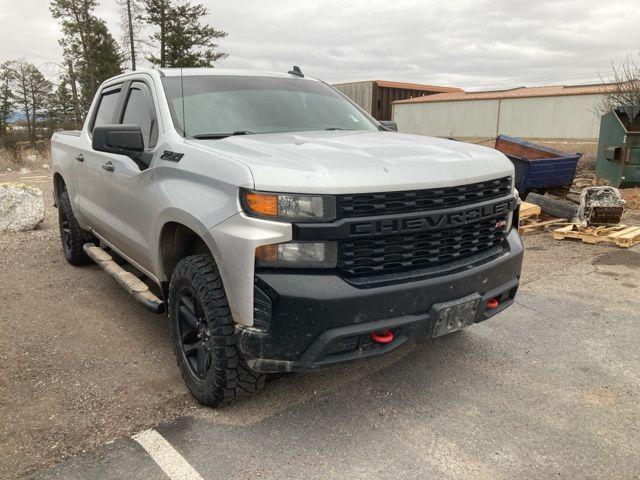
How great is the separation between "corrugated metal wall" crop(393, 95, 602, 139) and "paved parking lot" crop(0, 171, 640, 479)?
28292 millimetres

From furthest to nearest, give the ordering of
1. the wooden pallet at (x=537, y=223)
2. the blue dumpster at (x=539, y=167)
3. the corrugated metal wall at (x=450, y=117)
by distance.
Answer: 1. the corrugated metal wall at (x=450, y=117)
2. the blue dumpster at (x=539, y=167)
3. the wooden pallet at (x=537, y=223)

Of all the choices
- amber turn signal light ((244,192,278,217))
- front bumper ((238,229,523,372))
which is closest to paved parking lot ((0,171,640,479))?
front bumper ((238,229,523,372))

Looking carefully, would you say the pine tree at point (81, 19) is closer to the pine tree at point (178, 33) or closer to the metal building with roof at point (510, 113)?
the pine tree at point (178, 33)

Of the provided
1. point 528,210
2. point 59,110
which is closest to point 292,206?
point 528,210

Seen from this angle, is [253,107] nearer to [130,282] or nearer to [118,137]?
[118,137]

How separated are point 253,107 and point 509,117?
1333 inches

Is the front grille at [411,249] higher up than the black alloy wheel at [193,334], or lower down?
higher up

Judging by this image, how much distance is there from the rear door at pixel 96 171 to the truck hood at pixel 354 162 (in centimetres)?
164

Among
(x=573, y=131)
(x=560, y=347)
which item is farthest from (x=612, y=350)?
(x=573, y=131)

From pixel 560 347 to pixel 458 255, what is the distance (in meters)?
1.48

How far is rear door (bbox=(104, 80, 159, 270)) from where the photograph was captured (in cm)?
332

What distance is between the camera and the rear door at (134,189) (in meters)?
3.32

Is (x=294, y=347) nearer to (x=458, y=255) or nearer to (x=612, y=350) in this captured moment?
(x=458, y=255)

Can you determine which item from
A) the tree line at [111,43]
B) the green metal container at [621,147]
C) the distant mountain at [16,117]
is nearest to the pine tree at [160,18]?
the tree line at [111,43]
